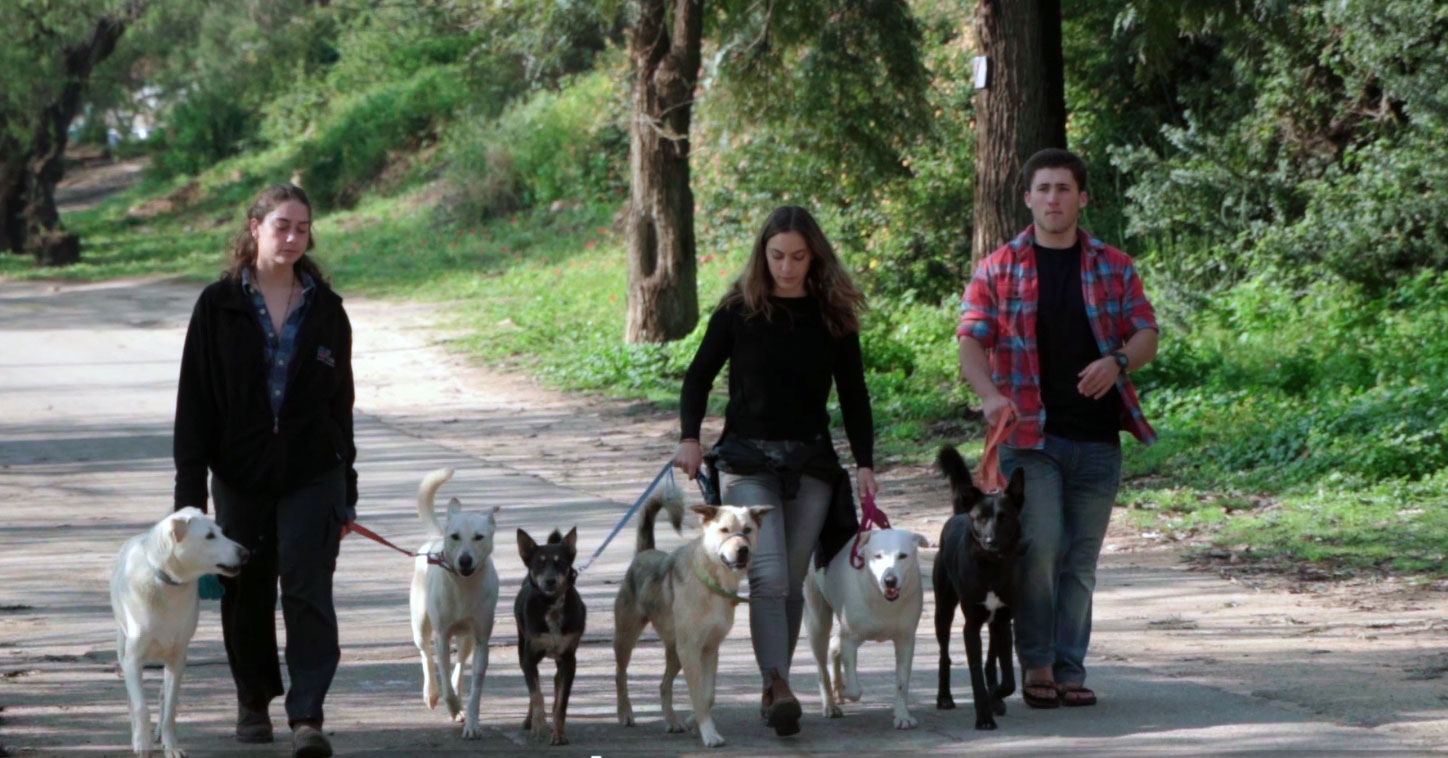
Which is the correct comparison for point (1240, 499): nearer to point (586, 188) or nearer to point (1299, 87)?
point (1299, 87)

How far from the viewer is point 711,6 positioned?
18.4 meters

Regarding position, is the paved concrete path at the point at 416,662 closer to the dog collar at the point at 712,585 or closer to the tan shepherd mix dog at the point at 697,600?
the tan shepherd mix dog at the point at 697,600

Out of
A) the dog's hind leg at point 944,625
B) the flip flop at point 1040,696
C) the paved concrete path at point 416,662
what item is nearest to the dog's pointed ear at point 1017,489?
the dog's hind leg at point 944,625

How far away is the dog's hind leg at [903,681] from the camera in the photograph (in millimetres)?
6391

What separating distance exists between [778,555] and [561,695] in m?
0.93

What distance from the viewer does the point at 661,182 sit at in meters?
19.4

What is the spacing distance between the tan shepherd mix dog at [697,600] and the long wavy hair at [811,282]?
75cm

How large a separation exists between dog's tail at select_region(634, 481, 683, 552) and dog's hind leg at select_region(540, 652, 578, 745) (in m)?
0.62

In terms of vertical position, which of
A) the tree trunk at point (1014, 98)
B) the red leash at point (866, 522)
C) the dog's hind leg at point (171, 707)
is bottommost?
the dog's hind leg at point (171, 707)

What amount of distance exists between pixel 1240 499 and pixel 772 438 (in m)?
5.72

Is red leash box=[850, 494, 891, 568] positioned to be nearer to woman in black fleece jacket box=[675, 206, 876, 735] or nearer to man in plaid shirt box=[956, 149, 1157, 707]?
woman in black fleece jacket box=[675, 206, 876, 735]

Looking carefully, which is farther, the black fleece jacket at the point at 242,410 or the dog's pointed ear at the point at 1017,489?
the dog's pointed ear at the point at 1017,489

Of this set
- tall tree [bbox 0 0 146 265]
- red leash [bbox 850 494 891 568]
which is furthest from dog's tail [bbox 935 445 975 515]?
tall tree [bbox 0 0 146 265]

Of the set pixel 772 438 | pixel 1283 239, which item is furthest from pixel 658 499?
pixel 1283 239
